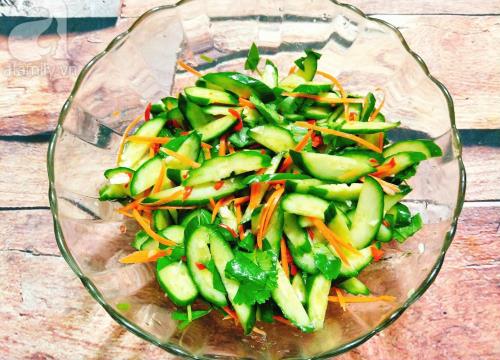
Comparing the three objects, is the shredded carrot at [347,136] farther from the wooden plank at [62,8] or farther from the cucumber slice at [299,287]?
the wooden plank at [62,8]

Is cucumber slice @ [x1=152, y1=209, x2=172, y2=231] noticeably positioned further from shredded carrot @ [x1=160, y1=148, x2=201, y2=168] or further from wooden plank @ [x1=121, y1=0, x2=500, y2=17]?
wooden plank @ [x1=121, y1=0, x2=500, y2=17]

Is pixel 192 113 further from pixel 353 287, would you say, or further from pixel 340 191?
pixel 353 287

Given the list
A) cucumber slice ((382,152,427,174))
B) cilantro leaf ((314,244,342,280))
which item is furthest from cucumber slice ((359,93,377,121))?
cilantro leaf ((314,244,342,280))

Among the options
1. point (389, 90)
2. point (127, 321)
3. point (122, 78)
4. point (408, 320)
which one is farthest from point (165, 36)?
point (408, 320)

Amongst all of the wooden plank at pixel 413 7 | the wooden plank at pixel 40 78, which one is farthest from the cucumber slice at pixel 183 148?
the wooden plank at pixel 413 7

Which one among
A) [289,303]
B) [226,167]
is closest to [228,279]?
[289,303]
